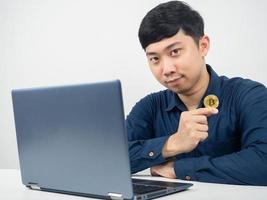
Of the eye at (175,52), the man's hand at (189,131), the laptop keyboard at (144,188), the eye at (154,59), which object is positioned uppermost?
the eye at (175,52)

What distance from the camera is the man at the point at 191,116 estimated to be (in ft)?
4.24

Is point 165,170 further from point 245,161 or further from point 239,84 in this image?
point 239,84

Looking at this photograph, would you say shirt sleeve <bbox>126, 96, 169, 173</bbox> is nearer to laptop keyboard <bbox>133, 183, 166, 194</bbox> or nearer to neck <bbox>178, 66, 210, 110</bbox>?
neck <bbox>178, 66, 210, 110</bbox>

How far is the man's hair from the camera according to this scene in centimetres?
153

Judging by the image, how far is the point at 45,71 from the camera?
2.48 metres

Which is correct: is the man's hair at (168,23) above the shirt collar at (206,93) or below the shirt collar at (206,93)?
above

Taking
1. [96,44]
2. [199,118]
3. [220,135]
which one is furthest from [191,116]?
[96,44]

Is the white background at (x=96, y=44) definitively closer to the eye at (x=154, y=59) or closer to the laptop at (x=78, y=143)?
the eye at (x=154, y=59)

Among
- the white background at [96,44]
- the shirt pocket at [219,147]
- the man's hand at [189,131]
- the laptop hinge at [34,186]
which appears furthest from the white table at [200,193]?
the white background at [96,44]

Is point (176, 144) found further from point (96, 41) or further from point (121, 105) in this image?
point (96, 41)

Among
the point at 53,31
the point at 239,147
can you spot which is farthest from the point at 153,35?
the point at 53,31

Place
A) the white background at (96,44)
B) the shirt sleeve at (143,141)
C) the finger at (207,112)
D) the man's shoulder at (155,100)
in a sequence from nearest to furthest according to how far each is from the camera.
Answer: the finger at (207,112), the shirt sleeve at (143,141), the man's shoulder at (155,100), the white background at (96,44)

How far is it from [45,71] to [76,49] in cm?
26

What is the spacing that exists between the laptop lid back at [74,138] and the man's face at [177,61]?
559 mm
